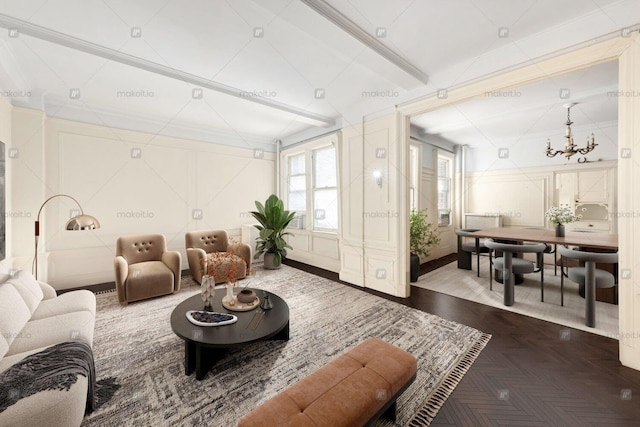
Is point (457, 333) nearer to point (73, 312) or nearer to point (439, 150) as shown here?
point (73, 312)

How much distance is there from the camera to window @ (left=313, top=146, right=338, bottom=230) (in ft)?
18.3

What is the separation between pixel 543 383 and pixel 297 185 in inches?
215

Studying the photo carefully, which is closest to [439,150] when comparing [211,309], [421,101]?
[421,101]

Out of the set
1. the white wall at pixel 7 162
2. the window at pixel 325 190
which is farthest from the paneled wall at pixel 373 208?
the white wall at pixel 7 162

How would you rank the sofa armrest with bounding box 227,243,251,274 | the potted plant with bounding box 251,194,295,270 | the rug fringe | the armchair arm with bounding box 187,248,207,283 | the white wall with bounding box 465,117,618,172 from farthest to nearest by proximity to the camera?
the potted plant with bounding box 251,194,295,270 < the white wall with bounding box 465,117,618,172 < the sofa armrest with bounding box 227,243,251,274 < the armchair arm with bounding box 187,248,207,283 < the rug fringe

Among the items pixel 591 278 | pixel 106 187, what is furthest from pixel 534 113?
pixel 106 187

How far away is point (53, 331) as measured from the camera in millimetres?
2059

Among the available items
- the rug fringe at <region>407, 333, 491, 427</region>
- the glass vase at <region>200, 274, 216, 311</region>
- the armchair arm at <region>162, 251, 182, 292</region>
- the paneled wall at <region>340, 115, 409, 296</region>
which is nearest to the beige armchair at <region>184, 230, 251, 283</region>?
the armchair arm at <region>162, 251, 182, 292</region>

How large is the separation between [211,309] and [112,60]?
3.12m

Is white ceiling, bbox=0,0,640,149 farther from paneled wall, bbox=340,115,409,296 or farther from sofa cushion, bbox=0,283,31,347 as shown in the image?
sofa cushion, bbox=0,283,31,347

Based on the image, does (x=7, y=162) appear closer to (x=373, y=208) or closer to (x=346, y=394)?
(x=346, y=394)

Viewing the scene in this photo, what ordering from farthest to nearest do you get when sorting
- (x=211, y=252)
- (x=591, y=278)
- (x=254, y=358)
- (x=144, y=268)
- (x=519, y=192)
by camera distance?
(x=519, y=192) → (x=211, y=252) → (x=144, y=268) → (x=591, y=278) → (x=254, y=358)

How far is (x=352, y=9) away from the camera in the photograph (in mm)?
2277

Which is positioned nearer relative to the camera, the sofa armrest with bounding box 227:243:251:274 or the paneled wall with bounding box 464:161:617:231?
the sofa armrest with bounding box 227:243:251:274
